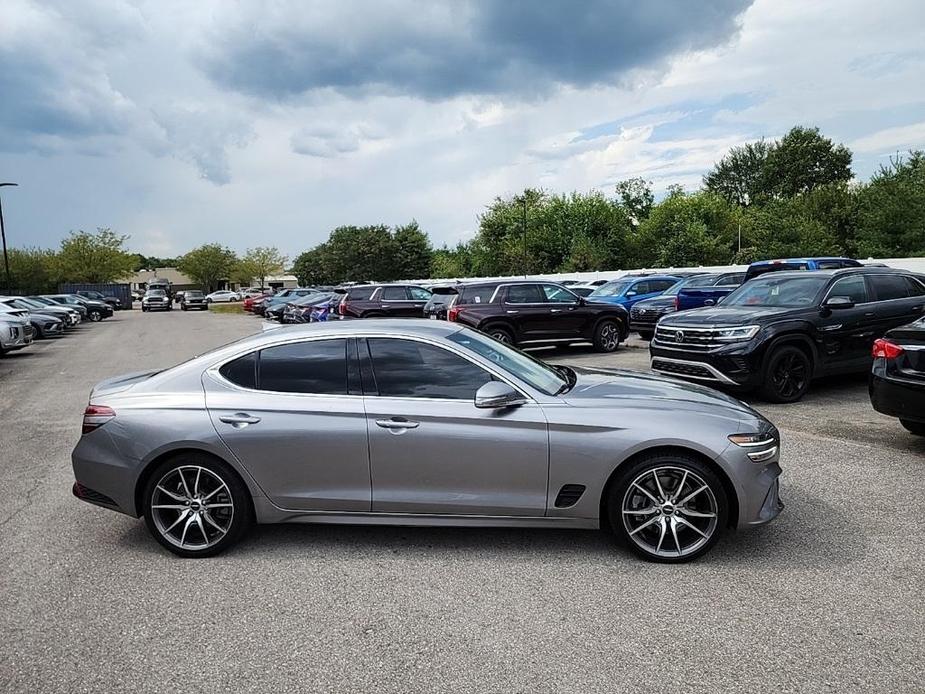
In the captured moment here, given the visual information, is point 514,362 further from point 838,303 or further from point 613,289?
point 613,289

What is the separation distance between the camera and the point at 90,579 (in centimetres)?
425

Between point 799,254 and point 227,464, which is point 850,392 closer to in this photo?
point 227,464

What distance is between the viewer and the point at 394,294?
69.7 ft

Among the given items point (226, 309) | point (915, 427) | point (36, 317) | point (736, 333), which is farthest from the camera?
point (226, 309)

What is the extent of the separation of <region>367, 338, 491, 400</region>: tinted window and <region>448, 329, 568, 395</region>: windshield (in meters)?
0.17

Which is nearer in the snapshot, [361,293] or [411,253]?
[361,293]

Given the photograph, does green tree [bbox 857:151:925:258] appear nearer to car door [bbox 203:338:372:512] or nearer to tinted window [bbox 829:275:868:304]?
tinted window [bbox 829:275:868:304]

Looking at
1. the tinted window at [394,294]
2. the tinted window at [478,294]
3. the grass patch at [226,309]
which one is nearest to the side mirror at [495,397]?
the tinted window at [478,294]

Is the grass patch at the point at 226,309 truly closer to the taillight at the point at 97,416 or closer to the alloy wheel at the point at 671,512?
the taillight at the point at 97,416

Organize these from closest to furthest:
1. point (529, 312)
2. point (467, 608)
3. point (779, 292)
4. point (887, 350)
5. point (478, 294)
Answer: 1. point (467, 608)
2. point (887, 350)
3. point (779, 292)
4. point (529, 312)
5. point (478, 294)

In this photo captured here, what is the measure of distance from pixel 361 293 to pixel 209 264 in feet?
285

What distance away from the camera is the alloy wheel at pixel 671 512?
4.22m

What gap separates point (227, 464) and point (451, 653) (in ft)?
6.39

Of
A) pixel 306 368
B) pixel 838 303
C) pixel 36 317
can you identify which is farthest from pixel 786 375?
pixel 36 317
